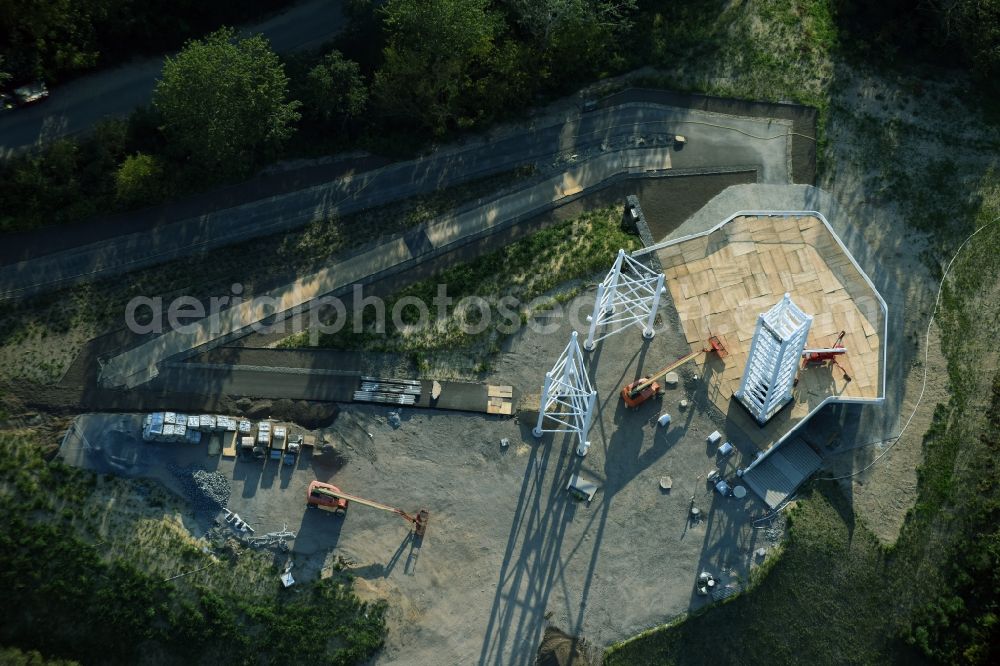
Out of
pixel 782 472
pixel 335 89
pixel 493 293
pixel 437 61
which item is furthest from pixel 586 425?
pixel 335 89

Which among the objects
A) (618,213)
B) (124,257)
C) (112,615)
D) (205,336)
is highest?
(618,213)

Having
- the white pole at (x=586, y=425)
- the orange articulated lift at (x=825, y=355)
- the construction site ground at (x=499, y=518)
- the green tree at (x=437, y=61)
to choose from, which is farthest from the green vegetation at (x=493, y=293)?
the orange articulated lift at (x=825, y=355)

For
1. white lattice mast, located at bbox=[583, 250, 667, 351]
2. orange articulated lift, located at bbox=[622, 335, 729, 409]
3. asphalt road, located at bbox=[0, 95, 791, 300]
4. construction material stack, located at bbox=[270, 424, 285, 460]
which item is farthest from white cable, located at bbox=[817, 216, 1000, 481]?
construction material stack, located at bbox=[270, 424, 285, 460]

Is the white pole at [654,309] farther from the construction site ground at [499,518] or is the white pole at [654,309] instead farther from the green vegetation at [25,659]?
the green vegetation at [25,659]

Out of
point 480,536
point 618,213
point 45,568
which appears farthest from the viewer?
point 618,213

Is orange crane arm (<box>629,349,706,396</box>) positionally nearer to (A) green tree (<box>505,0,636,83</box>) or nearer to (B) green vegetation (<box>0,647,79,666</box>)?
(A) green tree (<box>505,0,636,83</box>)

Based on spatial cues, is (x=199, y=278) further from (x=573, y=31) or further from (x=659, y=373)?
(x=659, y=373)

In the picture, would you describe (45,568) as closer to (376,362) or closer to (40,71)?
(376,362)

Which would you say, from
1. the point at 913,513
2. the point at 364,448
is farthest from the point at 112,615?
the point at 913,513
